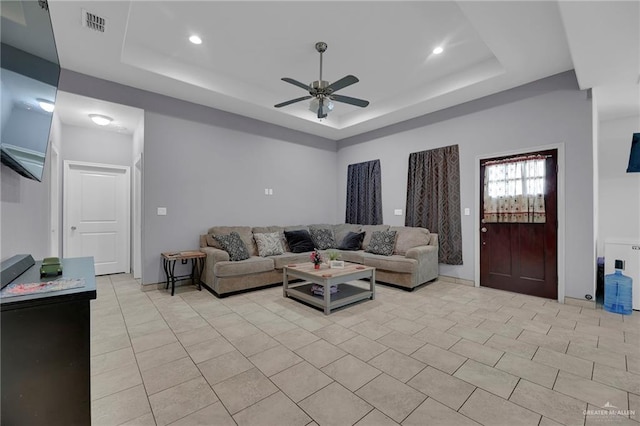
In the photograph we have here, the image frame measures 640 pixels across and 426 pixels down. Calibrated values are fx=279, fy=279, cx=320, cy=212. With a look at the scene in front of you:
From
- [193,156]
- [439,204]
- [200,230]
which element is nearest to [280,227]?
[200,230]

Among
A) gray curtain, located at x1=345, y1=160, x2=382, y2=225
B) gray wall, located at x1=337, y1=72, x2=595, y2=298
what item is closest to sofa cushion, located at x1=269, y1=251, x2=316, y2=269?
gray curtain, located at x1=345, y1=160, x2=382, y2=225

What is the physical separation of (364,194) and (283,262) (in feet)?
8.15

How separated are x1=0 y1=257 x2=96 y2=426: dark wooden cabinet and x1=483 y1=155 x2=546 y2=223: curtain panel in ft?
15.5

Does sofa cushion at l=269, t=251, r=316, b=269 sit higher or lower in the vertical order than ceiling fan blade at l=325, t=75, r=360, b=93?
lower

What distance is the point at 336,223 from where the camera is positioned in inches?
261

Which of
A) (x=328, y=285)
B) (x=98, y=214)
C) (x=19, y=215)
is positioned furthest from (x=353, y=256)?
(x=98, y=214)

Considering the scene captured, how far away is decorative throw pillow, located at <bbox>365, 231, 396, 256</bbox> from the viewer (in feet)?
15.5

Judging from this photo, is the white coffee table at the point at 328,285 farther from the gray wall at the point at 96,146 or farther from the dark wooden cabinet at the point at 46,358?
the gray wall at the point at 96,146

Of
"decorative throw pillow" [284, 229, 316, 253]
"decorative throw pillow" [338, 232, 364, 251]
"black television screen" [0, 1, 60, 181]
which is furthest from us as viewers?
"decorative throw pillow" [338, 232, 364, 251]

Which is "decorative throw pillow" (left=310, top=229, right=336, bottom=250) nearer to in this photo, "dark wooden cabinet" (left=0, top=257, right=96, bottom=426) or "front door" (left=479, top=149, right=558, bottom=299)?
"front door" (left=479, top=149, right=558, bottom=299)

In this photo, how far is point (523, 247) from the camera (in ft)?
12.9

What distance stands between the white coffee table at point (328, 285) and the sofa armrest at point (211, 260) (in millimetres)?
914

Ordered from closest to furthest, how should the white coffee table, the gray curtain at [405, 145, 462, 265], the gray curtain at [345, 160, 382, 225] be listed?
the white coffee table
the gray curtain at [405, 145, 462, 265]
the gray curtain at [345, 160, 382, 225]

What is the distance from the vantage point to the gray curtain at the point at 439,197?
15.1 ft
